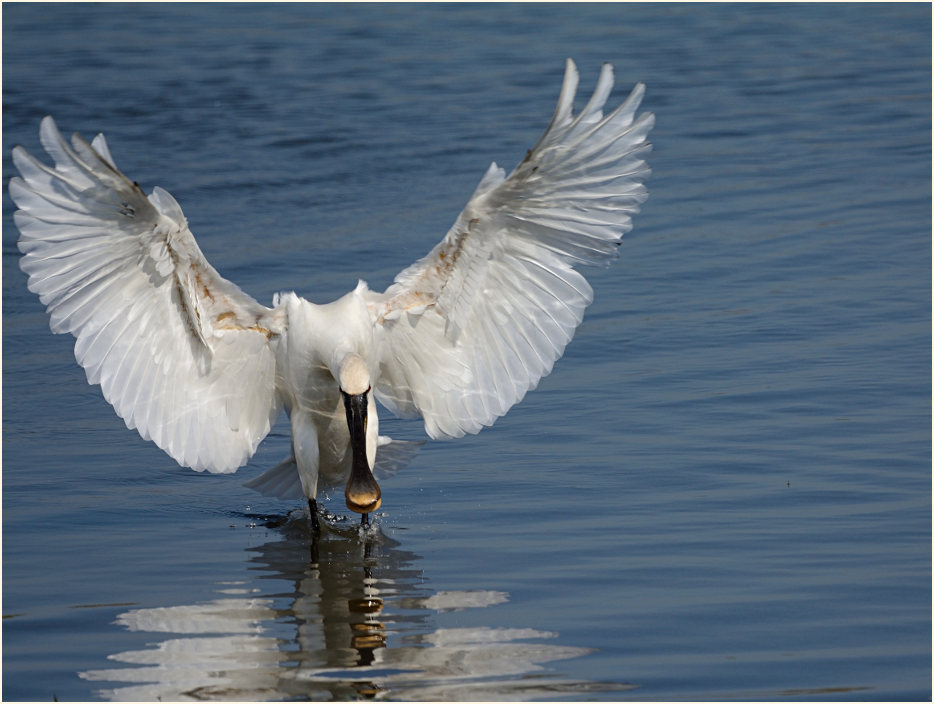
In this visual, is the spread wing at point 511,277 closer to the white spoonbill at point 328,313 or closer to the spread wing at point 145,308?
the white spoonbill at point 328,313

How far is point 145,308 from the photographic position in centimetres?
666

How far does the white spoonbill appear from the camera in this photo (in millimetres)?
6309

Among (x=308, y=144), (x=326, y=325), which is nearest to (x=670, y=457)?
(x=326, y=325)

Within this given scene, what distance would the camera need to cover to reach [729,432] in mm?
7875

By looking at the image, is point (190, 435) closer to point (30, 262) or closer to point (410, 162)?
point (30, 262)

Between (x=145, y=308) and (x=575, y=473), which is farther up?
(x=145, y=308)

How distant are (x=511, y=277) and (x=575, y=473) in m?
1.15

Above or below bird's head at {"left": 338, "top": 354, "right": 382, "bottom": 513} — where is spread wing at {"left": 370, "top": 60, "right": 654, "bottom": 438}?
above

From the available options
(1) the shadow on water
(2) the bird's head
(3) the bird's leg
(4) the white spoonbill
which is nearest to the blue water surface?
(1) the shadow on water

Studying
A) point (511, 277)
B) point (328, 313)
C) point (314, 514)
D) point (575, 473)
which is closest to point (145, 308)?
point (328, 313)

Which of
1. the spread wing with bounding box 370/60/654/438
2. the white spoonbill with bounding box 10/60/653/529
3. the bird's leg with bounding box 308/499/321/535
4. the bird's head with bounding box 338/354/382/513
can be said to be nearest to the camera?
the white spoonbill with bounding box 10/60/653/529

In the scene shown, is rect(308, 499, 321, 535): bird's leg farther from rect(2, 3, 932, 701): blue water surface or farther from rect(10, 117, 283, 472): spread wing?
rect(10, 117, 283, 472): spread wing

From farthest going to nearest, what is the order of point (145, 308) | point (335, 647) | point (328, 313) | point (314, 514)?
point (314, 514)
point (328, 313)
point (145, 308)
point (335, 647)

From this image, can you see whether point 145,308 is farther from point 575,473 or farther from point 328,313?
point 575,473
